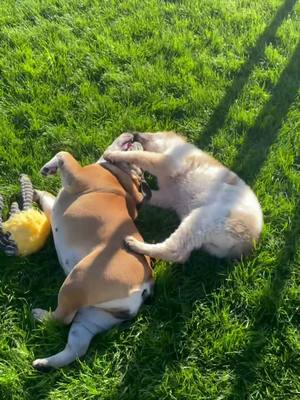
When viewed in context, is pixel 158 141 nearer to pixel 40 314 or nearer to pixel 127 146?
pixel 127 146

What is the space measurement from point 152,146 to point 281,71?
73.4 inches

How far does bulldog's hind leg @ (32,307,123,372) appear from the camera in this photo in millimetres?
3348

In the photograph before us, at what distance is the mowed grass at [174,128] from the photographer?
3.44 metres

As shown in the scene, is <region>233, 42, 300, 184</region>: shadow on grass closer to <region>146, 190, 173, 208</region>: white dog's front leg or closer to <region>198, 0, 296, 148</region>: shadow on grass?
<region>198, 0, 296, 148</region>: shadow on grass

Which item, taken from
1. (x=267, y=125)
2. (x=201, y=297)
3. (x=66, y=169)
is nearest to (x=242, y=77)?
(x=267, y=125)

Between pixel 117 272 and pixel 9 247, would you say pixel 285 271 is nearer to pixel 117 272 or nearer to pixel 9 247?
pixel 117 272

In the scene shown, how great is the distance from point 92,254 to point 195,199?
1.16m

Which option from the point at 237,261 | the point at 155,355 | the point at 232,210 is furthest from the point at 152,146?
the point at 155,355

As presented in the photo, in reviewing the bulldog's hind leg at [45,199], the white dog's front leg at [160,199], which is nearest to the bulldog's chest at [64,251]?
the bulldog's hind leg at [45,199]

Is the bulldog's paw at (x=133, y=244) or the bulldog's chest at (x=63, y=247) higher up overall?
the bulldog's paw at (x=133, y=244)

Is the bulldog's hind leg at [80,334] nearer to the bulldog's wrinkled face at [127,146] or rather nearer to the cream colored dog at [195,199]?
the cream colored dog at [195,199]

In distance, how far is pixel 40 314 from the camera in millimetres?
3584

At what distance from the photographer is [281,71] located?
5680 millimetres

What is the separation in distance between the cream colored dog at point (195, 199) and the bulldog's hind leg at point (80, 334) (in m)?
0.49
